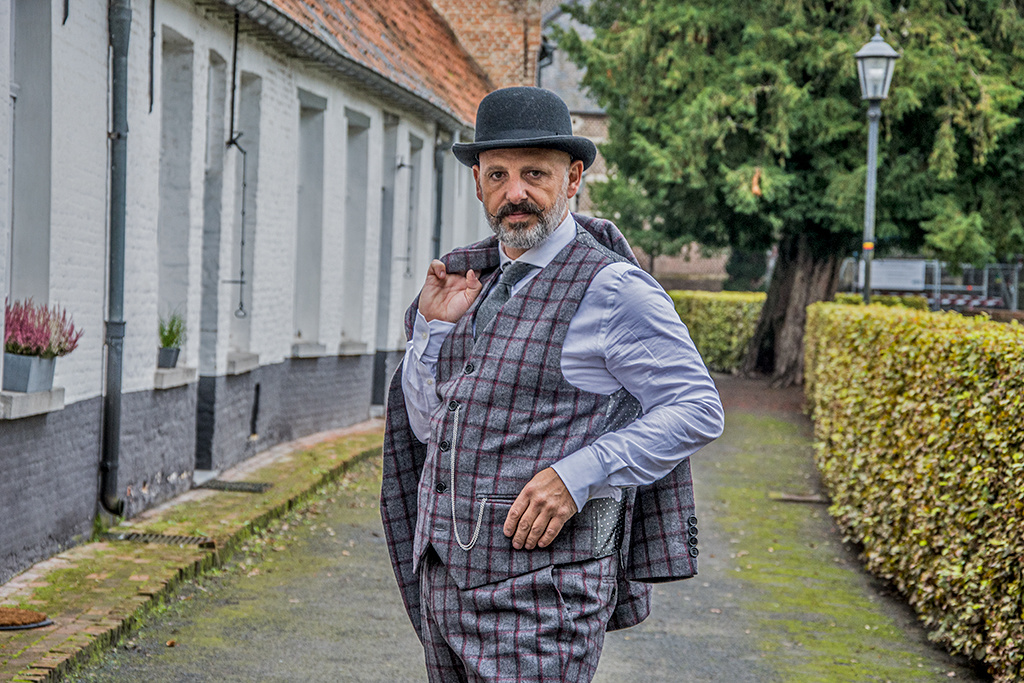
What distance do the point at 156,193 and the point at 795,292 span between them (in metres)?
16.2

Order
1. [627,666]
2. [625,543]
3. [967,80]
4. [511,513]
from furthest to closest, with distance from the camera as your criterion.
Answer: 1. [967,80]
2. [627,666]
3. [625,543]
4. [511,513]

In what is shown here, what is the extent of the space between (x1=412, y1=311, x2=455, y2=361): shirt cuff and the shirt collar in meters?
0.23

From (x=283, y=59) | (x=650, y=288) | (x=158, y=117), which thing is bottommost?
(x=650, y=288)

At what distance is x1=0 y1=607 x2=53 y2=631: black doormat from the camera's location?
5.68m

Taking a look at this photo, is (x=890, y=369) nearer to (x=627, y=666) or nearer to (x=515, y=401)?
(x=627, y=666)

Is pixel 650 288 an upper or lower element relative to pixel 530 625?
upper

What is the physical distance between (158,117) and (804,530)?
5508 millimetres

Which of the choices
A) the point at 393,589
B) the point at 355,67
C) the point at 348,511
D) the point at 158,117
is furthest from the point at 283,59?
the point at 393,589

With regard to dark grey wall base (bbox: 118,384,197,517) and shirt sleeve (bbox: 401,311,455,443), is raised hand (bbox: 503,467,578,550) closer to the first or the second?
shirt sleeve (bbox: 401,311,455,443)

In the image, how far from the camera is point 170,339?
946 centimetres

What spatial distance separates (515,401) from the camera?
9.45 feet

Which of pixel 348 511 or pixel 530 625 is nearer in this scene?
pixel 530 625

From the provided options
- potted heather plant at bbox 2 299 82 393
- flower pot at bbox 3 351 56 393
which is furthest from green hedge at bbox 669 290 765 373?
flower pot at bbox 3 351 56 393

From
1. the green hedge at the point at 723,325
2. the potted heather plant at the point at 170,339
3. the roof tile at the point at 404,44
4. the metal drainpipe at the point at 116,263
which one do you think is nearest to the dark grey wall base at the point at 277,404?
the potted heather plant at the point at 170,339
